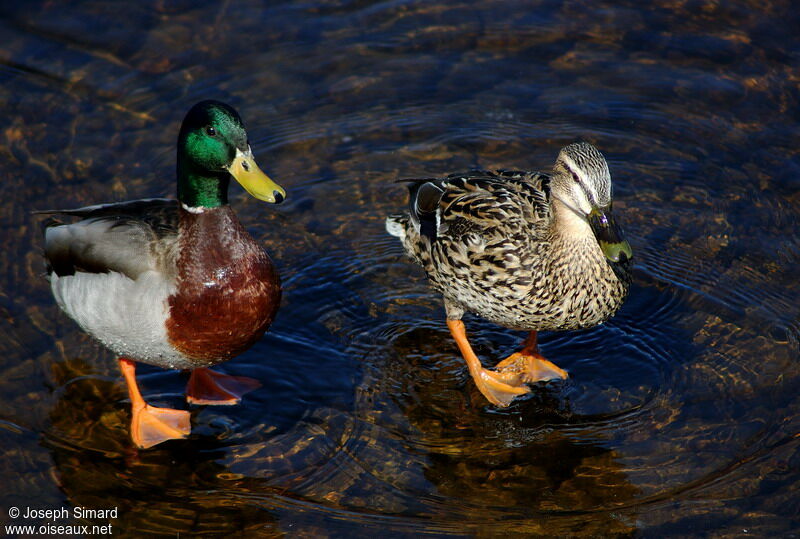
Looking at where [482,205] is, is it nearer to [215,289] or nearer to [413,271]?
[413,271]

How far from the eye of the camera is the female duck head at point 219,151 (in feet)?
16.4

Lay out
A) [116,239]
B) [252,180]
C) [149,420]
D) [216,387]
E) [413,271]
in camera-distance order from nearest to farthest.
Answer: [252,180], [116,239], [149,420], [216,387], [413,271]

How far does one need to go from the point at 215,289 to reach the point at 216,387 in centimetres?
82

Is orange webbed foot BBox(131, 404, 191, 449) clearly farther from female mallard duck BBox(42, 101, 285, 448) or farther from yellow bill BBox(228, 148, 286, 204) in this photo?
yellow bill BBox(228, 148, 286, 204)

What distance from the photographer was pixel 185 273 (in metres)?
5.14

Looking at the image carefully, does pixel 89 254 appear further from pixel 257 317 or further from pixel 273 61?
pixel 273 61

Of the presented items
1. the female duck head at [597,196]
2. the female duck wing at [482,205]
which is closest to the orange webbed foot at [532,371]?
the female duck wing at [482,205]

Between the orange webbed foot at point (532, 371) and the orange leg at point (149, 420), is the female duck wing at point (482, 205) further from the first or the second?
the orange leg at point (149, 420)

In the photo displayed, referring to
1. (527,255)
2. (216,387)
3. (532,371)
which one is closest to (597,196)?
(527,255)

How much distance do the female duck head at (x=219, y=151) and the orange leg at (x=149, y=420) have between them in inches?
47.9

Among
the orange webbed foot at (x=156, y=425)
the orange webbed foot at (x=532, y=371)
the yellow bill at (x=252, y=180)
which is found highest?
the yellow bill at (x=252, y=180)

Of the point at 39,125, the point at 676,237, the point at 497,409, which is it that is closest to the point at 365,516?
the point at 497,409

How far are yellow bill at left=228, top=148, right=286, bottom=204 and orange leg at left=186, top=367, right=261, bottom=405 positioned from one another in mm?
1317

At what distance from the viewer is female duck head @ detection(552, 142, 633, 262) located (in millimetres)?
5023
